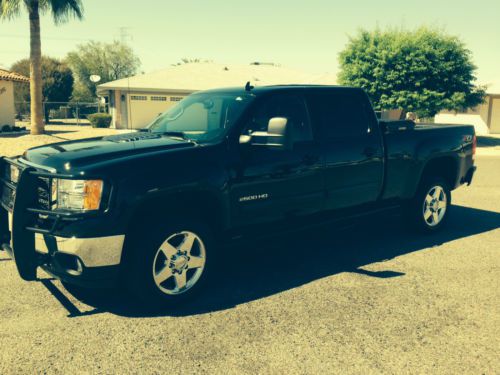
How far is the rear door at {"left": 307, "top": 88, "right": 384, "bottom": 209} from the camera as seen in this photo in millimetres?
5258

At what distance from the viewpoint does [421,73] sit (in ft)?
80.2

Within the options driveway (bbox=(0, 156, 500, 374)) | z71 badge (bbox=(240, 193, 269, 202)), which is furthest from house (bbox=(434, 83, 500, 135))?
z71 badge (bbox=(240, 193, 269, 202))

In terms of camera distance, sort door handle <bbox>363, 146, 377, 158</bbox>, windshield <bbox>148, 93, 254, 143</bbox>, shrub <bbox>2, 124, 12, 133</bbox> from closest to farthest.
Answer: windshield <bbox>148, 93, 254, 143</bbox>
door handle <bbox>363, 146, 377, 158</bbox>
shrub <bbox>2, 124, 12, 133</bbox>

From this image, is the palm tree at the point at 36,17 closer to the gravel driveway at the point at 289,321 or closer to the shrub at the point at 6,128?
the shrub at the point at 6,128

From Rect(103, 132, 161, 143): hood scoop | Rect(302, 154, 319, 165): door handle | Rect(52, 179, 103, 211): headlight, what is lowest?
Rect(52, 179, 103, 211): headlight

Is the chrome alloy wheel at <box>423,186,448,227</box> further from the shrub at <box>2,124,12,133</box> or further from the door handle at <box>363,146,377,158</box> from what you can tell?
Answer: the shrub at <box>2,124,12,133</box>

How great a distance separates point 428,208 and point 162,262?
4126mm

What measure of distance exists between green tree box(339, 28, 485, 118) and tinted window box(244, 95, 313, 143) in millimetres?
20679

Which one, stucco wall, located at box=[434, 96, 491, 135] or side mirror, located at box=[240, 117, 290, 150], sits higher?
stucco wall, located at box=[434, 96, 491, 135]

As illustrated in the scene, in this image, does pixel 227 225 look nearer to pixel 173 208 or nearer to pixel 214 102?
pixel 173 208

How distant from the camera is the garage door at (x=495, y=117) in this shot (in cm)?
3541

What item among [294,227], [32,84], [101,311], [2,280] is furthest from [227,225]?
[32,84]

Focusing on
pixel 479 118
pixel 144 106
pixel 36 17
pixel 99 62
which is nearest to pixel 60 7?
pixel 36 17

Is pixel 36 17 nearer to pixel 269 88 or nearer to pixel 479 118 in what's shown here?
pixel 269 88
